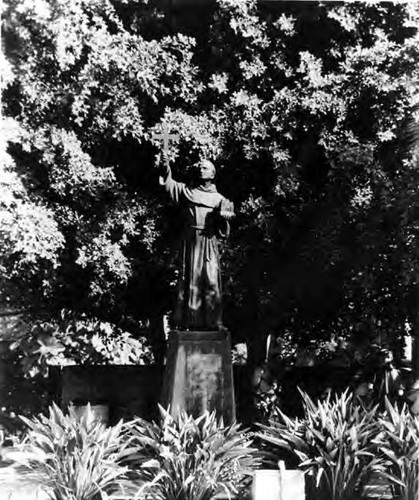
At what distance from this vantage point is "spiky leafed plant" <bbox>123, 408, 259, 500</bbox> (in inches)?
237

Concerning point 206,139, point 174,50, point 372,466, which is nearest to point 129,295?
point 206,139

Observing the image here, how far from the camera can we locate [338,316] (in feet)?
34.6

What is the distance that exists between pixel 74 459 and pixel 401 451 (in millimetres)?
3022

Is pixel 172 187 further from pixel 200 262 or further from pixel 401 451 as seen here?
pixel 401 451

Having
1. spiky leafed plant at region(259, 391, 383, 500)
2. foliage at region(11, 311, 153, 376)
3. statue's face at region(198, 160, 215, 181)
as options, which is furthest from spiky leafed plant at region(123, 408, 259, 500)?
foliage at region(11, 311, 153, 376)

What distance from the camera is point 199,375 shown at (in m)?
7.94

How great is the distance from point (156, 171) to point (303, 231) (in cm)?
240

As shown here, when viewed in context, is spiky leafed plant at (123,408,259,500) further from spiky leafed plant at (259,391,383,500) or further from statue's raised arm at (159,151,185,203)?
statue's raised arm at (159,151,185,203)

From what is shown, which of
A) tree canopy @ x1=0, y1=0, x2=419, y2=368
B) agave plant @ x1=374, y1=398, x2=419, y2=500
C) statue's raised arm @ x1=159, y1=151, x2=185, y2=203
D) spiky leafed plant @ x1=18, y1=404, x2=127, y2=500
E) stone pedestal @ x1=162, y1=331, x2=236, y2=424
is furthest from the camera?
tree canopy @ x1=0, y1=0, x2=419, y2=368

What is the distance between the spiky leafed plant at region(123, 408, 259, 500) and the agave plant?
1.30 meters

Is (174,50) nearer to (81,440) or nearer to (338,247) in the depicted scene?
(338,247)

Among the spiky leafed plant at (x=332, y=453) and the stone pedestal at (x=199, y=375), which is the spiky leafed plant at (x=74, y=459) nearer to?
the stone pedestal at (x=199, y=375)

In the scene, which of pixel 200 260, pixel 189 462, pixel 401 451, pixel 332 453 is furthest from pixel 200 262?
pixel 401 451

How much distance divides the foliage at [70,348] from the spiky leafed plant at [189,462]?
5.52m
